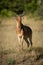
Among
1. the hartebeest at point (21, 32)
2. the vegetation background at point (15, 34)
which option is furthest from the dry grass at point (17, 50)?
the hartebeest at point (21, 32)

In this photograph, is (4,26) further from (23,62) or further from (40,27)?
(23,62)

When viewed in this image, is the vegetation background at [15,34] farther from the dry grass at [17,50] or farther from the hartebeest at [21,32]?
the hartebeest at [21,32]

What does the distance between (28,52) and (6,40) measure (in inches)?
102

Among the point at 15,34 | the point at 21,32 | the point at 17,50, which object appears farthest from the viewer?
the point at 15,34

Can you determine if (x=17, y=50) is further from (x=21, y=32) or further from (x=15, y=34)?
(x=15, y=34)

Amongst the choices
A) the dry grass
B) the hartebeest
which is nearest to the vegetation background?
the dry grass

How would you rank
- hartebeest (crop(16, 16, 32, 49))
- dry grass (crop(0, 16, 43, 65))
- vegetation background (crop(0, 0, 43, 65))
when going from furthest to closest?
hartebeest (crop(16, 16, 32, 49)) → vegetation background (crop(0, 0, 43, 65)) → dry grass (crop(0, 16, 43, 65))

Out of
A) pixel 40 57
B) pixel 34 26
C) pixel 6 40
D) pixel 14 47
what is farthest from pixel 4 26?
pixel 40 57

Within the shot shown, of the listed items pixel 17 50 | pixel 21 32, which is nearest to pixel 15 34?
pixel 17 50

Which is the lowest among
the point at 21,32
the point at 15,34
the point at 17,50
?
the point at 15,34

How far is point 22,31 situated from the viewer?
10664mm

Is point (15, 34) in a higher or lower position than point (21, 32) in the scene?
lower

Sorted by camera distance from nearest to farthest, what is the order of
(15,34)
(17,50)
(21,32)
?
(21,32) < (17,50) < (15,34)

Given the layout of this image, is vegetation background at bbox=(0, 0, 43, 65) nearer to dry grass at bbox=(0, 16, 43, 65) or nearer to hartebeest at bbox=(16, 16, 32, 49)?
dry grass at bbox=(0, 16, 43, 65)
